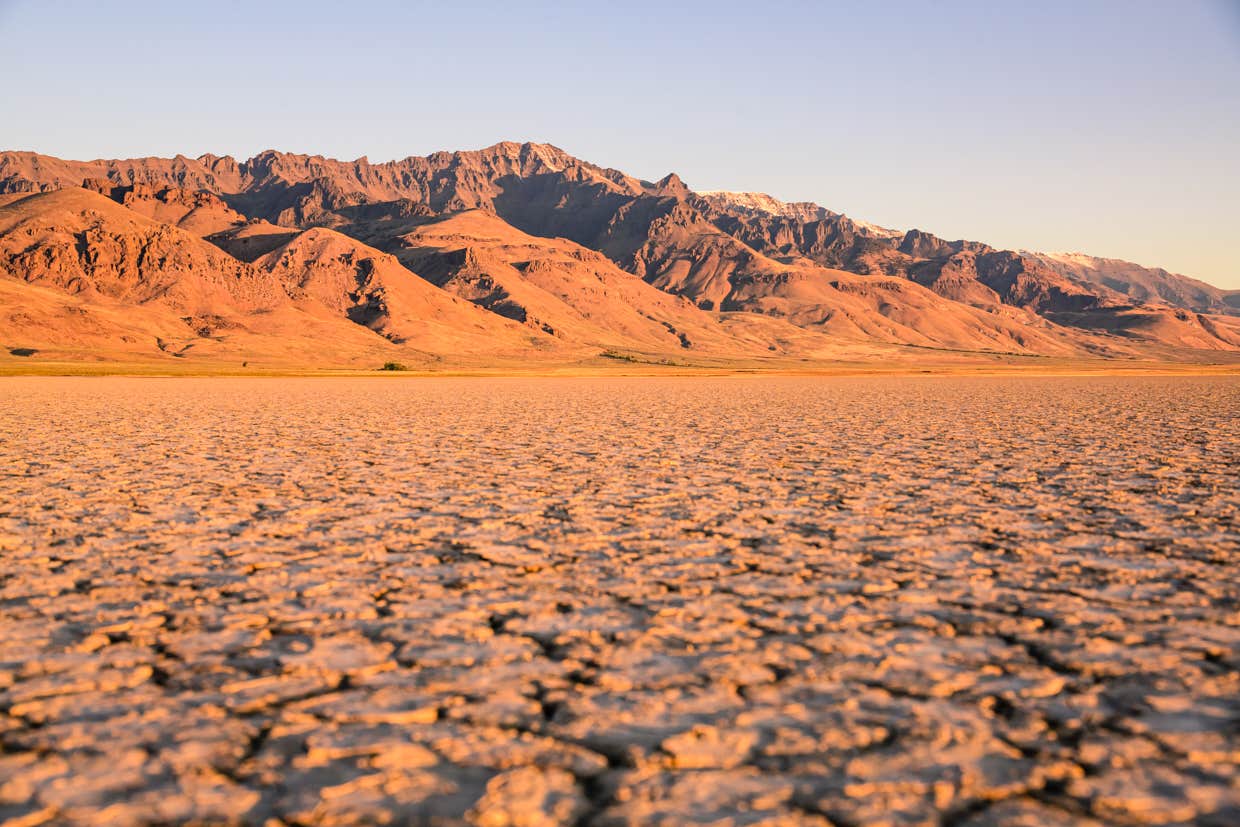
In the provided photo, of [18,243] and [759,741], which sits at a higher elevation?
[18,243]

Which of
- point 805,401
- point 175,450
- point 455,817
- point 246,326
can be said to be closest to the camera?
point 455,817

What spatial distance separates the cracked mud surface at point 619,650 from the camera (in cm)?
413

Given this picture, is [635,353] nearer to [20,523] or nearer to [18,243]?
[18,243]

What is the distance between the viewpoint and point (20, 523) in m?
10.3

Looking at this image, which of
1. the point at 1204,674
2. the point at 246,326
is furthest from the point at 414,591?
the point at 246,326

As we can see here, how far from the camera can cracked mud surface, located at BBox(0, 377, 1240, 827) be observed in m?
4.13

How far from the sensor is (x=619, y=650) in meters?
6.04

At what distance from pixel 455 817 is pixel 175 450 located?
16010 mm

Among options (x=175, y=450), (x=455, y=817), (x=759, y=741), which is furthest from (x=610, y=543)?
(x=175, y=450)

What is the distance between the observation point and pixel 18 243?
14475 centimetres

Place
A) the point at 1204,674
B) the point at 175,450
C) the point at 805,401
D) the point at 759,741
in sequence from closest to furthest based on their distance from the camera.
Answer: the point at 759,741 → the point at 1204,674 → the point at 175,450 → the point at 805,401

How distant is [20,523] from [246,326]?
130 m

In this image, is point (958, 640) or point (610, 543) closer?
point (958, 640)

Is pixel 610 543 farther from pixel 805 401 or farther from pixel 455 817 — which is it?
pixel 805 401
